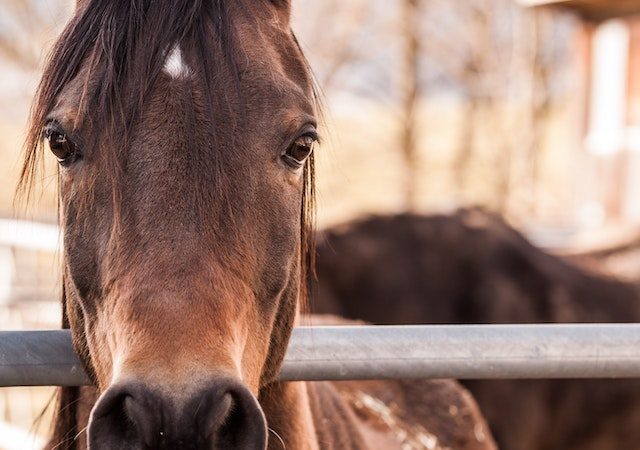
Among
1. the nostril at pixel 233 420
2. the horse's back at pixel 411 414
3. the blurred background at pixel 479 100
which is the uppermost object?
the nostril at pixel 233 420

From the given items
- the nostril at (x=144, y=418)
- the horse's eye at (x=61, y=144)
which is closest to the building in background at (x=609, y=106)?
the horse's eye at (x=61, y=144)

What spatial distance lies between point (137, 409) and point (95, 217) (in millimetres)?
438

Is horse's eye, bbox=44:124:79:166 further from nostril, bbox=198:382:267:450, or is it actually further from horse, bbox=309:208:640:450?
horse, bbox=309:208:640:450

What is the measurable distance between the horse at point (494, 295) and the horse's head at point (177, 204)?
4.00m

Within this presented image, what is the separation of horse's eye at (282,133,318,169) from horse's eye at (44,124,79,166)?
403mm

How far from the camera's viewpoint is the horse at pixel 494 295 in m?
5.64

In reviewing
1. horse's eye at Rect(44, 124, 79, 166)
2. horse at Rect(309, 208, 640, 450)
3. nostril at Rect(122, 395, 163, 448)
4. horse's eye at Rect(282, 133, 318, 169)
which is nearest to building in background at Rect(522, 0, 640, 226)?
horse at Rect(309, 208, 640, 450)

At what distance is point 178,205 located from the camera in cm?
140

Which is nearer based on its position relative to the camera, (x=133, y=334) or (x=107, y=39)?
(x=133, y=334)

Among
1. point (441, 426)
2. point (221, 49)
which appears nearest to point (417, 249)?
point (441, 426)

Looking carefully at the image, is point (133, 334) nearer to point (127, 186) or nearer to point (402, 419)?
point (127, 186)

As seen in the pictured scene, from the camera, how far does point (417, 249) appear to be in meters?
6.17

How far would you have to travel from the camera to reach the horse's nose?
1211mm

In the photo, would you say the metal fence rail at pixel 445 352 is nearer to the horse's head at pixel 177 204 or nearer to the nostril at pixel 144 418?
the horse's head at pixel 177 204
